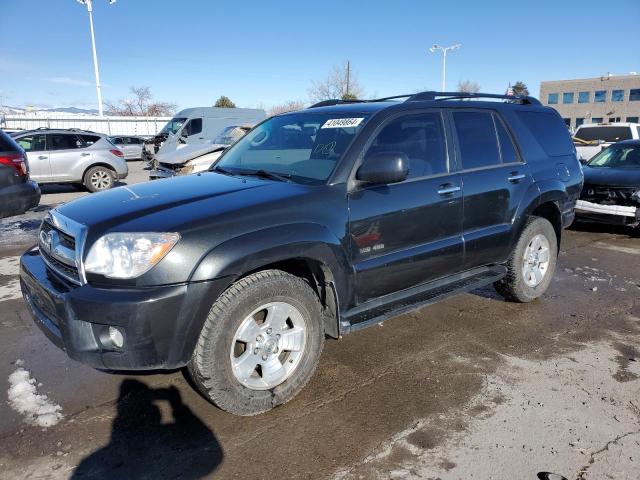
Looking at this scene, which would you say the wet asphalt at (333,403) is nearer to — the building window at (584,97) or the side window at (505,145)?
the side window at (505,145)

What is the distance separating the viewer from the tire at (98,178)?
41.7 ft

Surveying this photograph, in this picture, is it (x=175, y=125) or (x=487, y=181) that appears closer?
(x=487, y=181)

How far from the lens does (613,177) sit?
8.02 m

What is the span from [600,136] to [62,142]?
615 inches

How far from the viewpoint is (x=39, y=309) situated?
3.01 metres

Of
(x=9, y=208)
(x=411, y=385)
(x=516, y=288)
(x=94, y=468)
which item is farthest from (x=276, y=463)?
(x=9, y=208)

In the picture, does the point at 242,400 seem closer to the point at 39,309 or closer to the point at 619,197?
the point at 39,309

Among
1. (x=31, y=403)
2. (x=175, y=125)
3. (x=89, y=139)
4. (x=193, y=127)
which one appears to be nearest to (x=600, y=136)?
(x=193, y=127)

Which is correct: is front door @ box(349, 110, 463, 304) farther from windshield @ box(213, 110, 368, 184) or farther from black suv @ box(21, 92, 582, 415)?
windshield @ box(213, 110, 368, 184)

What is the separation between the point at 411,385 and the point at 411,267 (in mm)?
810

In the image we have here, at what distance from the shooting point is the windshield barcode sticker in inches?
138

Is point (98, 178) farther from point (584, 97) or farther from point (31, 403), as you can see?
point (584, 97)

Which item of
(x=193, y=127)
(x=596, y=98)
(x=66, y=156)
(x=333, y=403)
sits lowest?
(x=333, y=403)

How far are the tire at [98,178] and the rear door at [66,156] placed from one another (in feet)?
0.66
